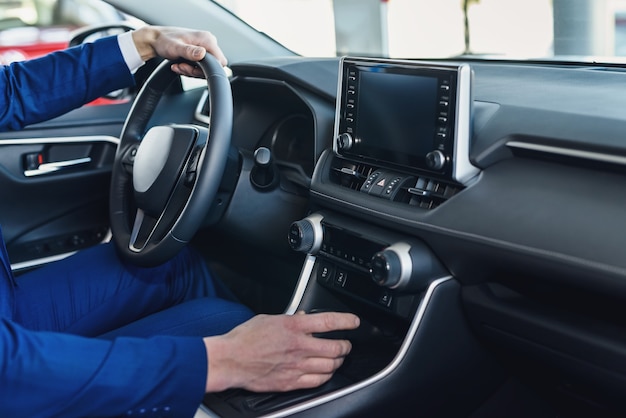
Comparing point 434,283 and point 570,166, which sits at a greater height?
point 570,166

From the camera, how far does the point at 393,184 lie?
4.77 ft

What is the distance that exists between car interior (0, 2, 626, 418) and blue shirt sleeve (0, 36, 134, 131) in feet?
0.33

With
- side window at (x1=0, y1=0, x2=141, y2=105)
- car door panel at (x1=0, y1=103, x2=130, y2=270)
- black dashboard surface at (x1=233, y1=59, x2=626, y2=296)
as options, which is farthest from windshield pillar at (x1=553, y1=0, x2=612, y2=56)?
side window at (x1=0, y1=0, x2=141, y2=105)

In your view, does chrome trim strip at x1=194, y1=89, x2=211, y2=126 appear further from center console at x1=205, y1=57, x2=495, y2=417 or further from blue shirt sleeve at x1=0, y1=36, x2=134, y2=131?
center console at x1=205, y1=57, x2=495, y2=417

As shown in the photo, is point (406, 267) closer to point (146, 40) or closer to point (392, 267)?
point (392, 267)

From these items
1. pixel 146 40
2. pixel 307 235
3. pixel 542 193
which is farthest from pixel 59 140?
pixel 542 193

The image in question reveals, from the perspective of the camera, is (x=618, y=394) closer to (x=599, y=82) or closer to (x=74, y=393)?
(x=599, y=82)

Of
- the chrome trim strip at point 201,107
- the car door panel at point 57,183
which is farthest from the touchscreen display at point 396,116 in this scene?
the car door panel at point 57,183

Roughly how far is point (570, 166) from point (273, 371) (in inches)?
22.1

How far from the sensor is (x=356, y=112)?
1488mm

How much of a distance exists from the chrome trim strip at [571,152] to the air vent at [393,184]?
12 centimetres

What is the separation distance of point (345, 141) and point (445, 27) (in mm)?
1014

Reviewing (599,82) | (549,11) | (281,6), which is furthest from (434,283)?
(281,6)

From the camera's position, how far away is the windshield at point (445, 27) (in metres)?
1.80
